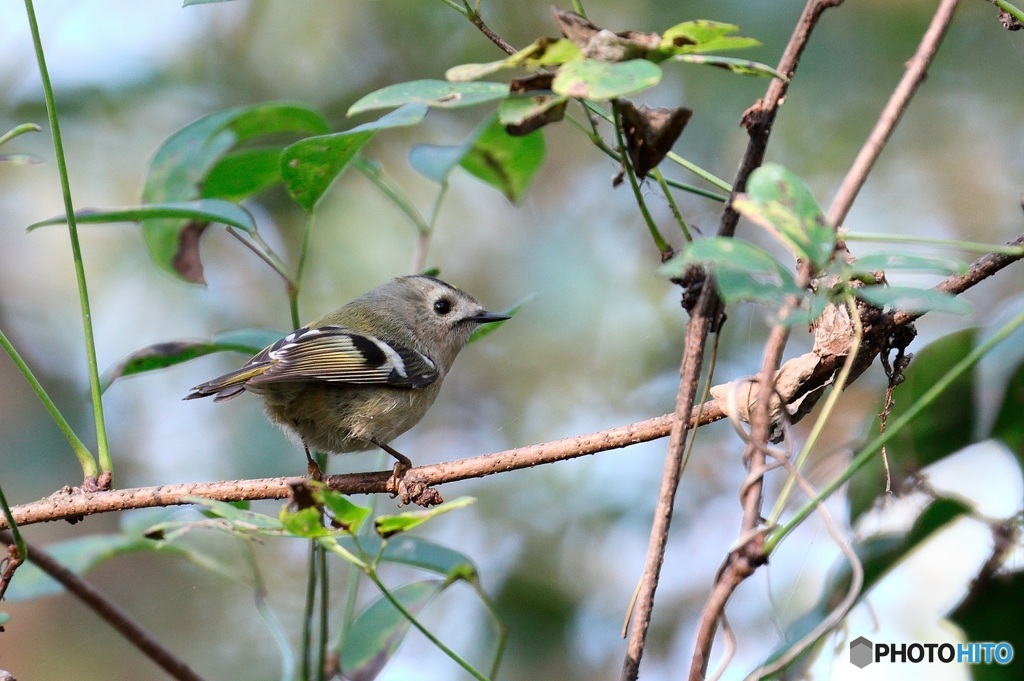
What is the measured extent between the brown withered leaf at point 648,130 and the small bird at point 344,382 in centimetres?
108

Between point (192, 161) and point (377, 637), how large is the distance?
38.6 inches

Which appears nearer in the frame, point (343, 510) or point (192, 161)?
point (343, 510)

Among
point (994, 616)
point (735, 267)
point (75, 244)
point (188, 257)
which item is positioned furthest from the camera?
point (188, 257)

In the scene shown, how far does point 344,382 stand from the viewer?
2.28 metres

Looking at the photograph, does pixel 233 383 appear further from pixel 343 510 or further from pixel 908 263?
pixel 908 263

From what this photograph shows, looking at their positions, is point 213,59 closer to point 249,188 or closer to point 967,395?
point 249,188

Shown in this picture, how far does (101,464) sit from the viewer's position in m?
1.50

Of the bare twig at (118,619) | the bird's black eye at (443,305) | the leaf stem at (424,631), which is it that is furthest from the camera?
the bird's black eye at (443,305)

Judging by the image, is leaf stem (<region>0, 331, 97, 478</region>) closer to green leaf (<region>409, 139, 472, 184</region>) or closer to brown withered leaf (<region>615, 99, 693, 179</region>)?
green leaf (<region>409, 139, 472, 184</region>)

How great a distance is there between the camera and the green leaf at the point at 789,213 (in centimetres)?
77

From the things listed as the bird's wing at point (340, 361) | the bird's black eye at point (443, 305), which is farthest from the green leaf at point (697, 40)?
the bird's black eye at point (443, 305)

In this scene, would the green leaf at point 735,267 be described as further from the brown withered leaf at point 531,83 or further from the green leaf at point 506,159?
the green leaf at point 506,159

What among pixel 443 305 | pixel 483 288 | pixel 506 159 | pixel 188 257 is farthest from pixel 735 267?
pixel 483 288

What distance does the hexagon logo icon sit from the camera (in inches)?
53.4
